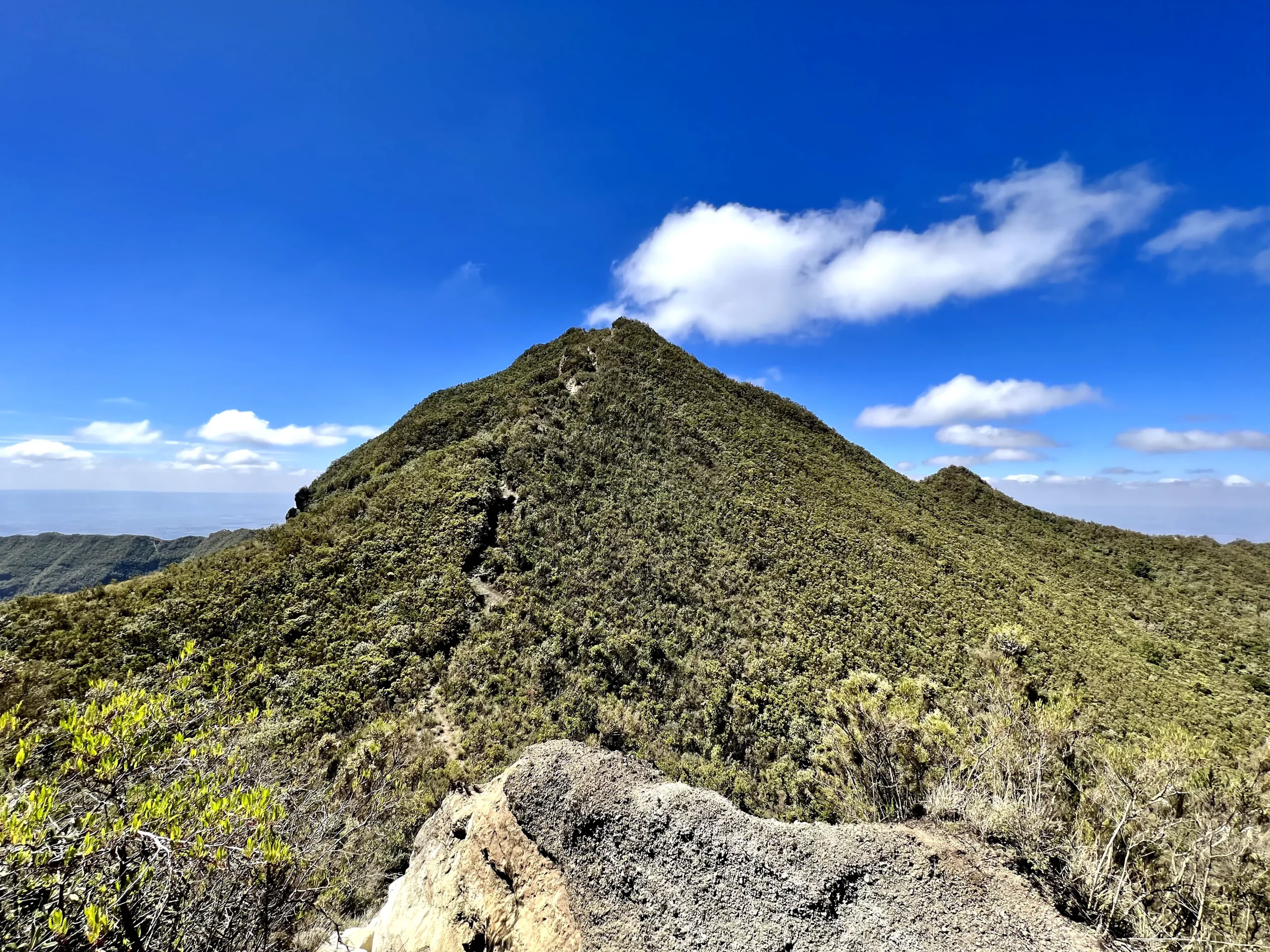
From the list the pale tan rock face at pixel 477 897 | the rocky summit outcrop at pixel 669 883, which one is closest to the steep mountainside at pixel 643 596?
the pale tan rock face at pixel 477 897

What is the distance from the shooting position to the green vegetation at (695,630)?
31.2 ft

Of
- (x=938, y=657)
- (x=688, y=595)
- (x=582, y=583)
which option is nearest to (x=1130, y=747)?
(x=938, y=657)

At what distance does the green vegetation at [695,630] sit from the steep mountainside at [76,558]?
48.9m

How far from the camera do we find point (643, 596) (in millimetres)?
23391

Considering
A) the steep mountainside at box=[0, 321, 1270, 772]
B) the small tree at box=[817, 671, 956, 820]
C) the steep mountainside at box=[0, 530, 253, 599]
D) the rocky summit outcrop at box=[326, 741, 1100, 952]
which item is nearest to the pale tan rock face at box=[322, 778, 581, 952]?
the rocky summit outcrop at box=[326, 741, 1100, 952]

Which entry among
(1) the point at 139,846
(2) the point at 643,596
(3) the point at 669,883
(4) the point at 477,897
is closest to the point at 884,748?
(3) the point at 669,883

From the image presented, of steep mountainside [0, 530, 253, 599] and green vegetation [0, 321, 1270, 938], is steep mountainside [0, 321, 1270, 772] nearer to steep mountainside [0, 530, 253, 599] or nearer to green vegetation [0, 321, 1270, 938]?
green vegetation [0, 321, 1270, 938]

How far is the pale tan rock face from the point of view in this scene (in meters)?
6.27

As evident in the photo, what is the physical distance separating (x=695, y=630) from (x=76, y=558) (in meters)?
98.1

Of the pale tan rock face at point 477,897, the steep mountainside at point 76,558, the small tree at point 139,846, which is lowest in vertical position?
the steep mountainside at point 76,558

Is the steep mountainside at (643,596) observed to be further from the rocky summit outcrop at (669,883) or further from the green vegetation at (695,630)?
the rocky summit outcrop at (669,883)

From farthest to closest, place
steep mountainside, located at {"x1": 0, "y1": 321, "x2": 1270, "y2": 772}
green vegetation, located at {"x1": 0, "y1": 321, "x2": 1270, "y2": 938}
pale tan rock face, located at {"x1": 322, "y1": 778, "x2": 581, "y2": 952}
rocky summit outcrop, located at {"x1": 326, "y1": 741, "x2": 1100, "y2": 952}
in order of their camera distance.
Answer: steep mountainside, located at {"x1": 0, "y1": 321, "x2": 1270, "y2": 772}, green vegetation, located at {"x1": 0, "y1": 321, "x2": 1270, "y2": 938}, pale tan rock face, located at {"x1": 322, "y1": 778, "x2": 581, "y2": 952}, rocky summit outcrop, located at {"x1": 326, "y1": 741, "x2": 1100, "y2": 952}

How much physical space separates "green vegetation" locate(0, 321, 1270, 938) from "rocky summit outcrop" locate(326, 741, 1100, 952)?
41.2 inches

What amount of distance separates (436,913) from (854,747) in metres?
9.01
